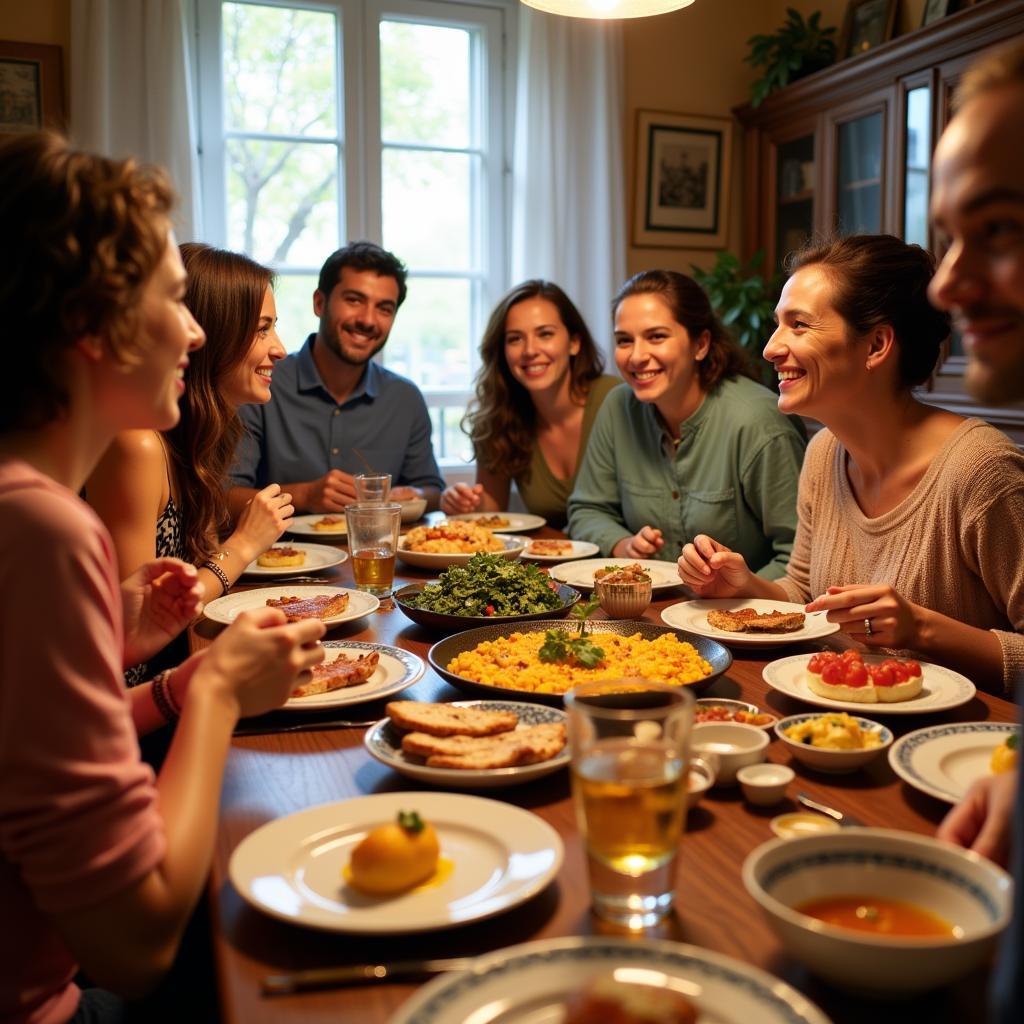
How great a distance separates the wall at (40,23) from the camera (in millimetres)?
4469

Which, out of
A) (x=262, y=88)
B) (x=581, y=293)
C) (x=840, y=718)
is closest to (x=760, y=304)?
(x=581, y=293)

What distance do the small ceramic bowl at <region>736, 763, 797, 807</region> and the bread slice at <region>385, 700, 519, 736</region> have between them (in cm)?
30

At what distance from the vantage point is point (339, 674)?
154cm

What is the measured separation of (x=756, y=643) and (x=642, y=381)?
150 centimetres

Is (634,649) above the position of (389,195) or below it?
below

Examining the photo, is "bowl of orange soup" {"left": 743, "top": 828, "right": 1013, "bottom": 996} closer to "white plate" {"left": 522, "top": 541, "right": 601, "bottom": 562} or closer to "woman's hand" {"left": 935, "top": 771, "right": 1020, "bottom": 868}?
"woman's hand" {"left": 935, "top": 771, "right": 1020, "bottom": 868}

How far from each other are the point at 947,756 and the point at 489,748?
55 cm

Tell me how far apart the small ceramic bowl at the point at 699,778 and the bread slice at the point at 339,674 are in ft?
1.89

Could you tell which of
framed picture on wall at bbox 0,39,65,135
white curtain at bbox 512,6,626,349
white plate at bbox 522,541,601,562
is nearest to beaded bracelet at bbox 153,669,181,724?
white plate at bbox 522,541,601,562

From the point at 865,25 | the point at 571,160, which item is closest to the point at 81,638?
the point at 571,160

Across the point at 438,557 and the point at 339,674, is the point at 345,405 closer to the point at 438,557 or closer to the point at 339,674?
the point at 438,557

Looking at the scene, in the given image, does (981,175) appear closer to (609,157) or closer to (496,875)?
(496,875)

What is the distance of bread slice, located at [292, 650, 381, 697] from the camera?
151cm

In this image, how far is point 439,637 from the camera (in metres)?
1.93
